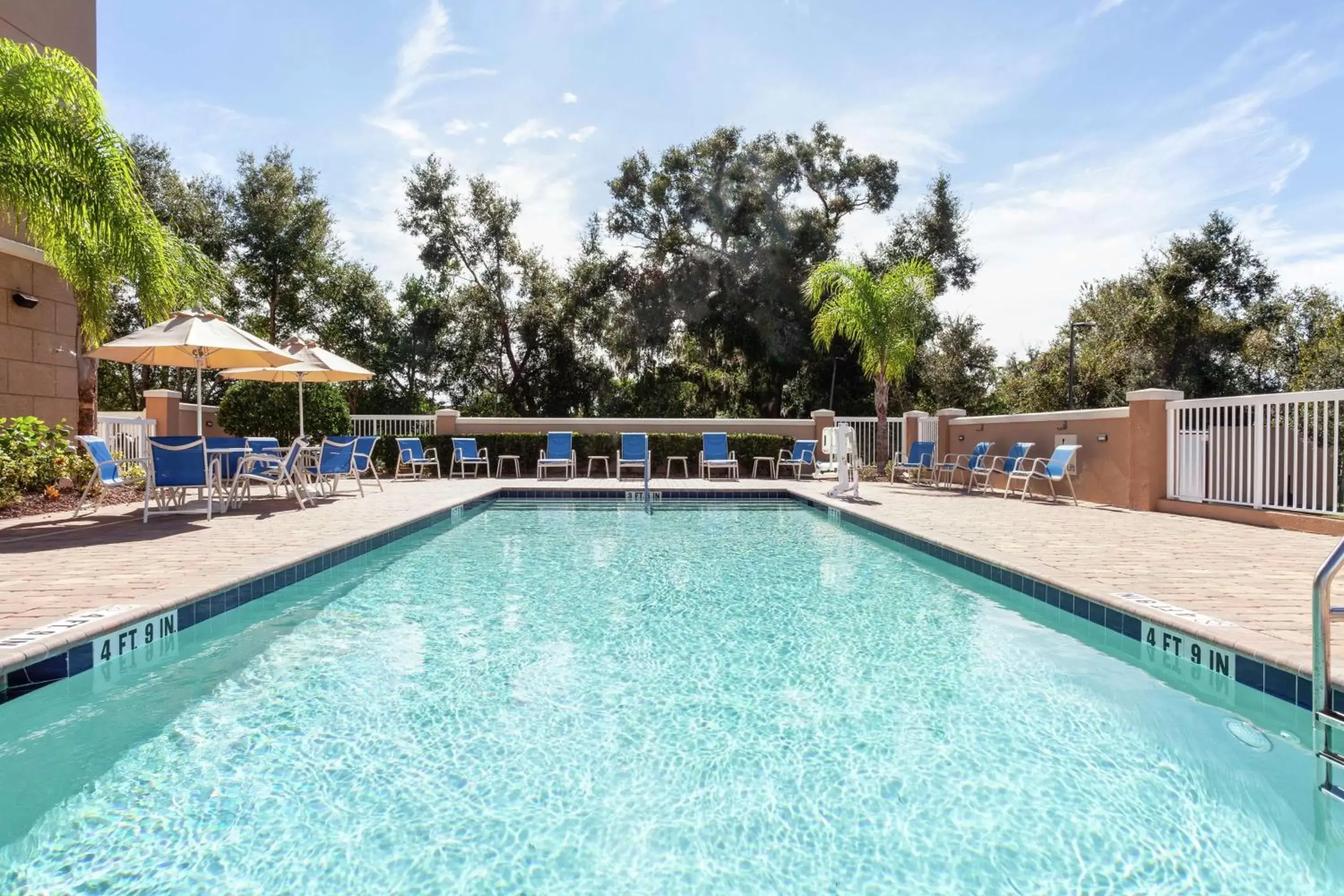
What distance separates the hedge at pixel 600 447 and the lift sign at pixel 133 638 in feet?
38.4

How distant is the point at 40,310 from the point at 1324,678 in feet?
44.8

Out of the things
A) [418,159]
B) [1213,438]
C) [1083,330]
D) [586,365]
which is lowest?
[1213,438]

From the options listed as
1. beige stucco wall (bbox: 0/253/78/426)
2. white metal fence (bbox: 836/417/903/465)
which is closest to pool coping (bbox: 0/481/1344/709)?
beige stucco wall (bbox: 0/253/78/426)

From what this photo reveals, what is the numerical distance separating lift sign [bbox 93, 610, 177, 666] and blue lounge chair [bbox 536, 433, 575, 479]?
9.80 metres

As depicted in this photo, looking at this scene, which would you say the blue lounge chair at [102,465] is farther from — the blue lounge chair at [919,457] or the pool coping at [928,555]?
the blue lounge chair at [919,457]

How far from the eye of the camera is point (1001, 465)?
12141 millimetres

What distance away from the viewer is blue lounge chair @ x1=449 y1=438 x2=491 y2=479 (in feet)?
48.2

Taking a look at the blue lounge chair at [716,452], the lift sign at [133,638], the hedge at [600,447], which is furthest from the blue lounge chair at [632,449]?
the lift sign at [133,638]

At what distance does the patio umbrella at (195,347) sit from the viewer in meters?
7.63

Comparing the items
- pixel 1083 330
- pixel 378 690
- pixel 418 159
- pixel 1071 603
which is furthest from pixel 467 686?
pixel 1083 330

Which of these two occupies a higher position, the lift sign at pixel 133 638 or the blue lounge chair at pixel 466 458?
the blue lounge chair at pixel 466 458

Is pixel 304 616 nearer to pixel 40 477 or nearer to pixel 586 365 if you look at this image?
pixel 40 477

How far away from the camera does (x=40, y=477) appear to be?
339 inches

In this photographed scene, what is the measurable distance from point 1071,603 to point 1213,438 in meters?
5.29
